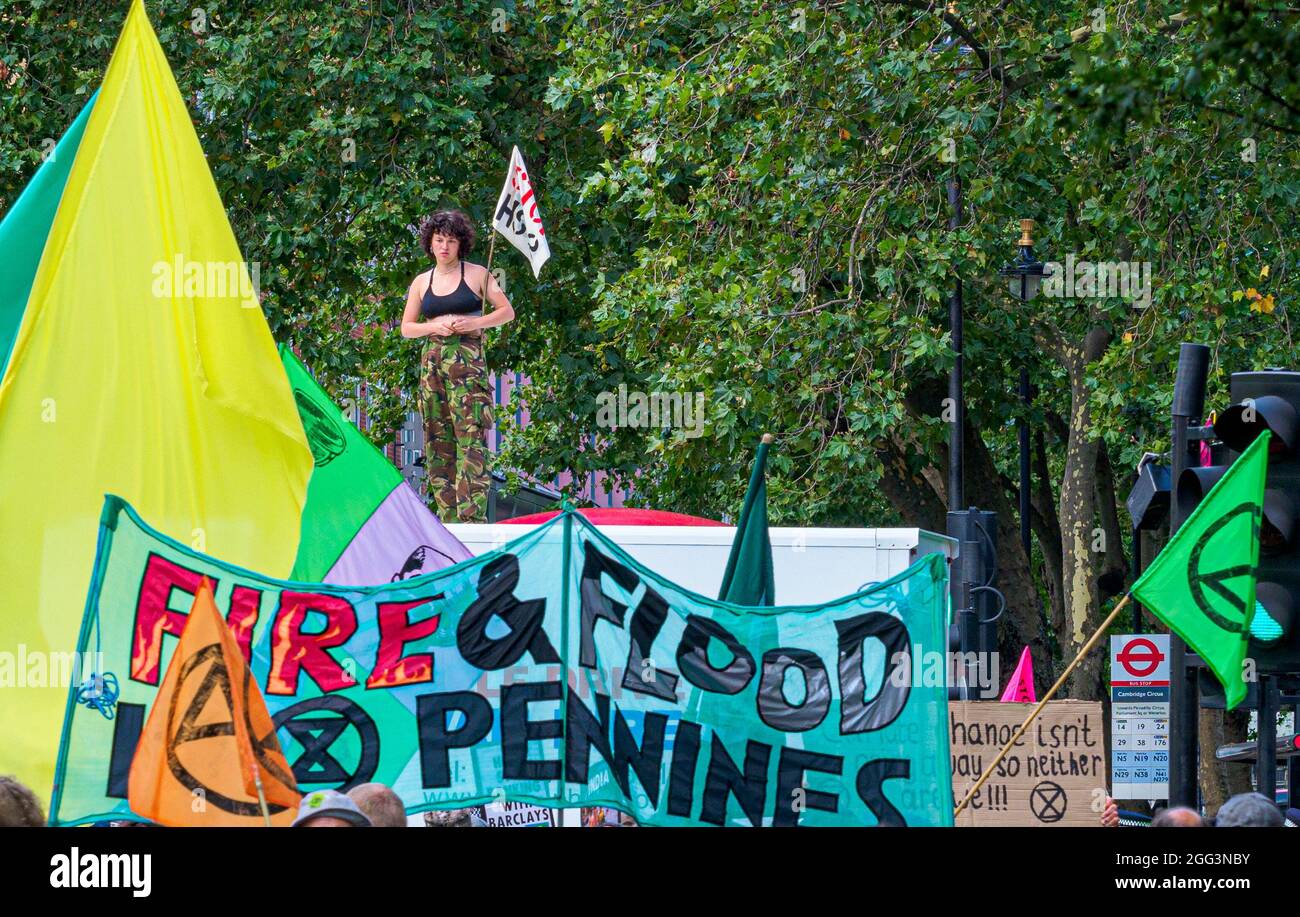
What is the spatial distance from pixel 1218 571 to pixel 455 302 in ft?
18.8

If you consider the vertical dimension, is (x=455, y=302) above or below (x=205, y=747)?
above

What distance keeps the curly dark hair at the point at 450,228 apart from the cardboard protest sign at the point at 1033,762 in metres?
4.31

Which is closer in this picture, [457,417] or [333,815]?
[333,815]

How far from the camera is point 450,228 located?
12.5 metres

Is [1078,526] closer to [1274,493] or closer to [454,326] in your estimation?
[454,326]

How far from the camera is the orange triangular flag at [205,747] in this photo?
653 cm

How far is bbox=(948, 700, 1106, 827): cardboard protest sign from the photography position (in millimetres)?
10562

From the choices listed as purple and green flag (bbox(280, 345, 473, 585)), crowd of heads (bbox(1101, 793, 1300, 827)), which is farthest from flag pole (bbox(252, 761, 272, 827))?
purple and green flag (bbox(280, 345, 473, 585))

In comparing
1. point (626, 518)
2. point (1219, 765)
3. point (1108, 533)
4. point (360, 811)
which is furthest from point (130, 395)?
point (1108, 533)

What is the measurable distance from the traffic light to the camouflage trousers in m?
5.28

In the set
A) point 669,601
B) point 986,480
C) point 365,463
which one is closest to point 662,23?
point 986,480

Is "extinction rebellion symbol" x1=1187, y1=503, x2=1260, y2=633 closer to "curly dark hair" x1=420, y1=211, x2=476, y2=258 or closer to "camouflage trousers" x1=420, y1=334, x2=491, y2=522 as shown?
"camouflage trousers" x1=420, y1=334, x2=491, y2=522
